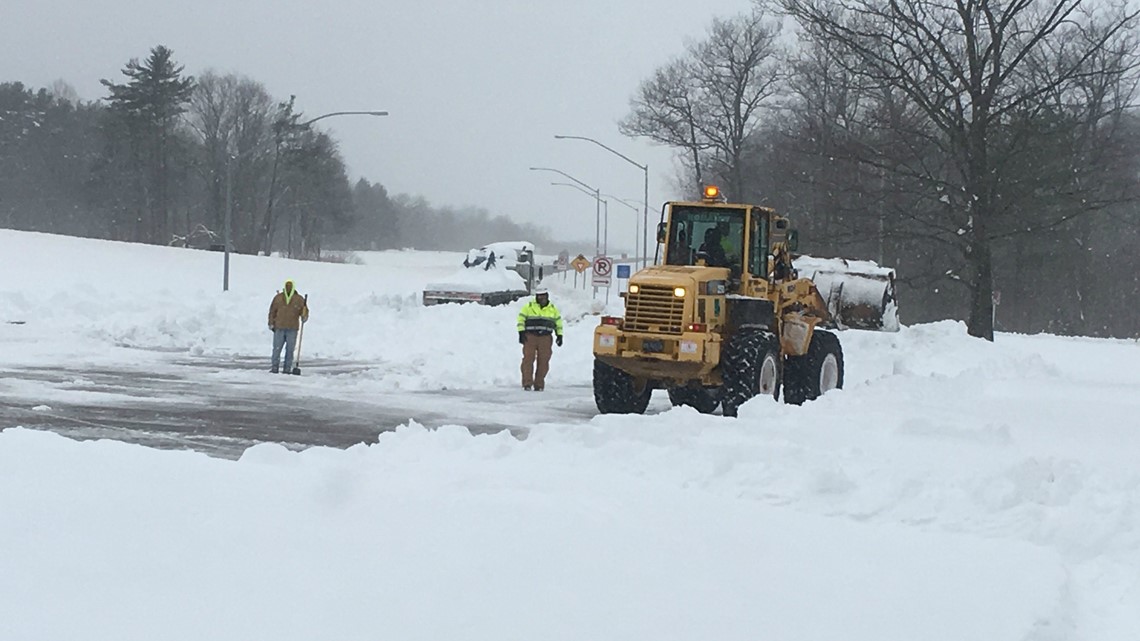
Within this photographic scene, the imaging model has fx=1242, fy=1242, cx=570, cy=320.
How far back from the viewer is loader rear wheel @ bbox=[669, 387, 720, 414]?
1636cm

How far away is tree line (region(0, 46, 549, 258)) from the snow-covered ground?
6527 cm

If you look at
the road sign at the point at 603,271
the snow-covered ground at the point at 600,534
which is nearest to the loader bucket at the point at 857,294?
the road sign at the point at 603,271

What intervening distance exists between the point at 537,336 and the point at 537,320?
250 mm

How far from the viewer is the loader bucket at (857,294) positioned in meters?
28.3

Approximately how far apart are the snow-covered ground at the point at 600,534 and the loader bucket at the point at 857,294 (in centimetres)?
1588

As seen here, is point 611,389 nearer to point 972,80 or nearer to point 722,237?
point 722,237

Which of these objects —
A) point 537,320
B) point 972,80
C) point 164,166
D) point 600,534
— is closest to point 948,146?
point 972,80

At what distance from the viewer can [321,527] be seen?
5973 millimetres

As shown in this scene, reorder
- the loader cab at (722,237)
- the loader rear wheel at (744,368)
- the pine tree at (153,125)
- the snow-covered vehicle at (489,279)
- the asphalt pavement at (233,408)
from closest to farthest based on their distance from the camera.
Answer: the asphalt pavement at (233,408), the loader rear wheel at (744,368), the loader cab at (722,237), the snow-covered vehicle at (489,279), the pine tree at (153,125)

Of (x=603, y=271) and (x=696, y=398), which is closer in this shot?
(x=696, y=398)

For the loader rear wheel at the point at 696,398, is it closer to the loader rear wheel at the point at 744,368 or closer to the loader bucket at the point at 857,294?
the loader rear wheel at the point at 744,368

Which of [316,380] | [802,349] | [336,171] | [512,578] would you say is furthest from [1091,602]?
[336,171]

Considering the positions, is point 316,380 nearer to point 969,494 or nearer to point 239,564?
point 969,494

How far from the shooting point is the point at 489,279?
43969 mm
